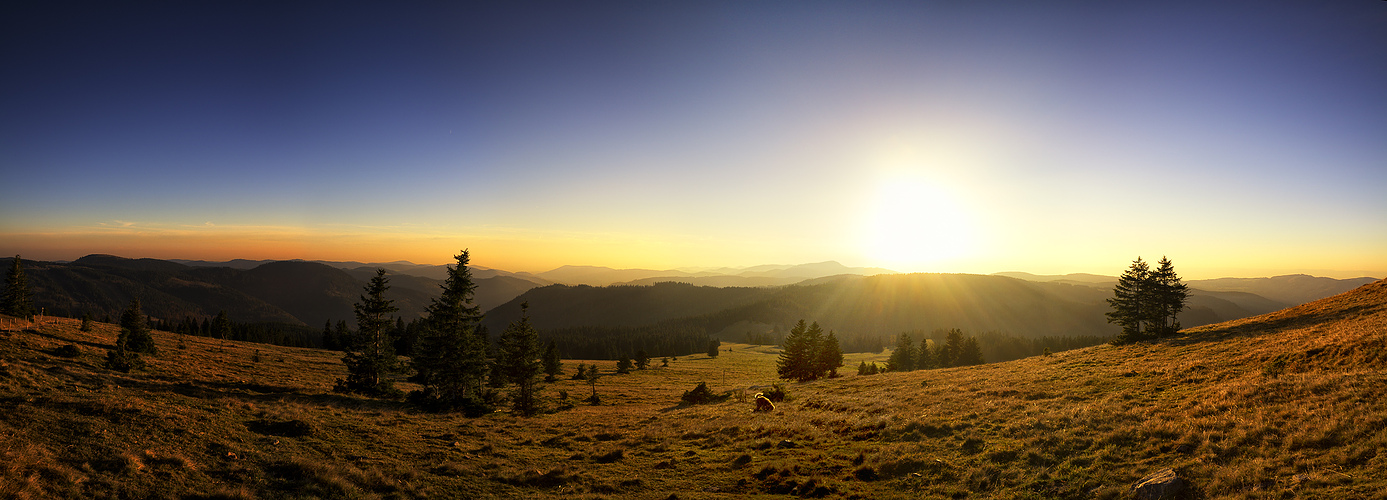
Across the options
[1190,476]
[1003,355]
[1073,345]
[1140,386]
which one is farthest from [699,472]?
[1073,345]

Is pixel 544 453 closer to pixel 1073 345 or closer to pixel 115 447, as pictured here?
pixel 115 447

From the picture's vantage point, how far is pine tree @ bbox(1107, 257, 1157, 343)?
45844mm

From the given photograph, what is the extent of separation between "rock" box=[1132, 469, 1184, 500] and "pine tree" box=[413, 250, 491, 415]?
34.2 metres

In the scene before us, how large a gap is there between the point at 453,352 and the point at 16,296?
246 ft

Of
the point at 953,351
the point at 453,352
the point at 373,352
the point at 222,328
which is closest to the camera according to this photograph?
the point at 453,352

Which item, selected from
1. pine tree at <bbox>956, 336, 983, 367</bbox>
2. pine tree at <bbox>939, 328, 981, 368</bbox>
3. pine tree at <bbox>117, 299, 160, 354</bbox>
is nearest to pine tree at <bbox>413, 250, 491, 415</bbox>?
pine tree at <bbox>117, 299, 160, 354</bbox>

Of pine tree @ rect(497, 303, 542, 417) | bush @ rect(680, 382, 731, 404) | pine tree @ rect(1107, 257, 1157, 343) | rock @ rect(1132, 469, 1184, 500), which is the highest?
pine tree @ rect(1107, 257, 1157, 343)

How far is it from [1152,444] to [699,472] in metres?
14.6

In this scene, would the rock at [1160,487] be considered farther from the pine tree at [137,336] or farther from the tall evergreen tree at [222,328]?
the tall evergreen tree at [222,328]

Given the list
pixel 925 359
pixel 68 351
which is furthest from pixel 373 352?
pixel 925 359

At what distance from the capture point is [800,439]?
2127 cm

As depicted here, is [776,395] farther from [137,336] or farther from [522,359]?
[137,336]

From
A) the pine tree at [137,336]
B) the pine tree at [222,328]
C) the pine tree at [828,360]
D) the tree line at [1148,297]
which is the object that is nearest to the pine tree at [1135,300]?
the tree line at [1148,297]

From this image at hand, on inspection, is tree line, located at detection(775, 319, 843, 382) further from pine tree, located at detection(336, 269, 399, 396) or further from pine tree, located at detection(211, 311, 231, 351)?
pine tree, located at detection(211, 311, 231, 351)
